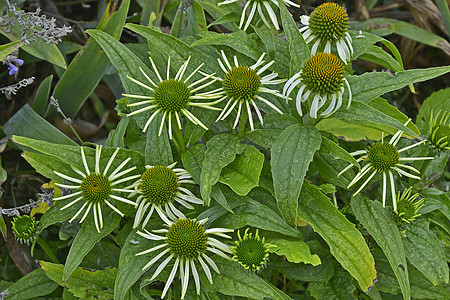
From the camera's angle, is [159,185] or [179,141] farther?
[179,141]

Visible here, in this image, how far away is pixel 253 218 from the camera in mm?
1466

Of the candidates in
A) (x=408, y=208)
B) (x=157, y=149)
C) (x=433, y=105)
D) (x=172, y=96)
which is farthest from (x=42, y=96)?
(x=433, y=105)

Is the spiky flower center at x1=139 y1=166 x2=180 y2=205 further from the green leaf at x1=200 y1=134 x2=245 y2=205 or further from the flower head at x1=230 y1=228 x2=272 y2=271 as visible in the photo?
the flower head at x1=230 y1=228 x2=272 y2=271

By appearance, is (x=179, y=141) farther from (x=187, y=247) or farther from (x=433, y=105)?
(x=433, y=105)

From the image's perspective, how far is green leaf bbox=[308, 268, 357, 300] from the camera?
161cm

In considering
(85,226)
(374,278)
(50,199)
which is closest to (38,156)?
(50,199)

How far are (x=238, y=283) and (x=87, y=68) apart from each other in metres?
1.19

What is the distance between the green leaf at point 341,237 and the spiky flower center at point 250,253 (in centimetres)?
18

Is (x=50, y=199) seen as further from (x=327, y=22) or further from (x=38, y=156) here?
(x=327, y=22)

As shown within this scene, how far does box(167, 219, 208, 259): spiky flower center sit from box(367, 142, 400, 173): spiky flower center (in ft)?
1.86

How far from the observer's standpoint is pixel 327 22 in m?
1.54

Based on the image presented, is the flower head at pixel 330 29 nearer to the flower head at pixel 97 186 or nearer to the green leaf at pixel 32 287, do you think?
the flower head at pixel 97 186

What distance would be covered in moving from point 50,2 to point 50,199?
1381 mm

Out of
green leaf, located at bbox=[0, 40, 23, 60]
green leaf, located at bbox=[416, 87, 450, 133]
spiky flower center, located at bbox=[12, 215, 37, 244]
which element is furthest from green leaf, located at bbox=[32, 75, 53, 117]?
green leaf, located at bbox=[416, 87, 450, 133]
